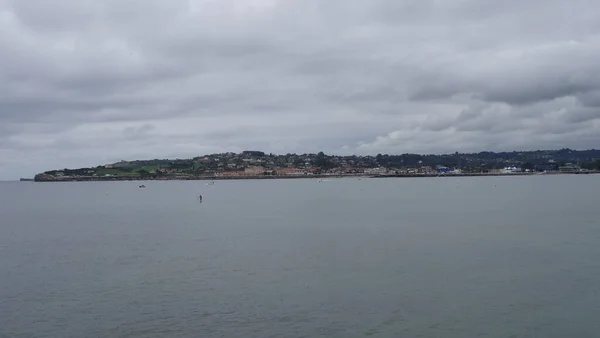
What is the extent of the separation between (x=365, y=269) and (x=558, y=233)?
828 inches

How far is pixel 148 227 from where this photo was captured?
173ft

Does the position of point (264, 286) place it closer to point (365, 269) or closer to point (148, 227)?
point (365, 269)

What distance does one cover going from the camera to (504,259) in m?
32.0

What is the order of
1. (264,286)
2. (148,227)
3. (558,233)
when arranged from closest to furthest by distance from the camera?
1. (264,286)
2. (558,233)
3. (148,227)

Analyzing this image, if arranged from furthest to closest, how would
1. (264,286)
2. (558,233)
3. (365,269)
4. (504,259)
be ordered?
(558,233), (504,259), (365,269), (264,286)

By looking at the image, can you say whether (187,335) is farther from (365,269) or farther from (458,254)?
(458,254)

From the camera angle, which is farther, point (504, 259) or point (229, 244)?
point (229, 244)

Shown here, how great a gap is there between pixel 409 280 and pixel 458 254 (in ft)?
27.7

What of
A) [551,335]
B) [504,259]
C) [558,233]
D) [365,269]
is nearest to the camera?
[551,335]

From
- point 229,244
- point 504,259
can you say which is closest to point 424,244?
point 504,259

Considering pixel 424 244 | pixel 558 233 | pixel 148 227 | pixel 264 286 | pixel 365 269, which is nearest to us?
pixel 264 286

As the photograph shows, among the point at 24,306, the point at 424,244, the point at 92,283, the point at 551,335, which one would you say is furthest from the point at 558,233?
the point at 24,306

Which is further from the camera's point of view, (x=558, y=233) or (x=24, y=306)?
(x=558, y=233)

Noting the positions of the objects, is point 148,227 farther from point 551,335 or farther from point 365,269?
point 551,335
